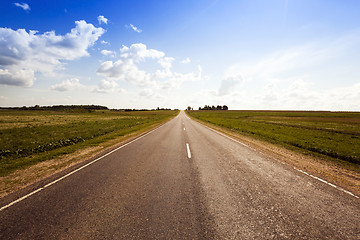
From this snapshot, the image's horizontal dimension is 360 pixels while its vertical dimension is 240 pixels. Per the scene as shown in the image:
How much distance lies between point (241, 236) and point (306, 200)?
8.67ft

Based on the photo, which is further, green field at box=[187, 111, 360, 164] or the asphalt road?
green field at box=[187, 111, 360, 164]

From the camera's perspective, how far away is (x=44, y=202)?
3.88 m

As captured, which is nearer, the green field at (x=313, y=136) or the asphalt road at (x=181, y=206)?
the asphalt road at (x=181, y=206)

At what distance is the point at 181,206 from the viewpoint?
12.2 feet

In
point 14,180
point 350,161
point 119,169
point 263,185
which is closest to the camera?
point 263,185

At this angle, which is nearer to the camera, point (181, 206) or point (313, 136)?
point (181, 206)

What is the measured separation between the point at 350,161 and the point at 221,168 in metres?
8.03

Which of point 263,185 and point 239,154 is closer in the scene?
point 263,185

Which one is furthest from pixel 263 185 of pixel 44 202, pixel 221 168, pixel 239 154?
pixel 44 202

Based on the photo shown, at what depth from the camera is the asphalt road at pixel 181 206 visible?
115 inches

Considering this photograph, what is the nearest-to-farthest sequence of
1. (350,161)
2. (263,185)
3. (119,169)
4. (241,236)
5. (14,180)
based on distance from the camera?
(241,236)
(263,185)
(14,180)
(119,169)
(350,161)

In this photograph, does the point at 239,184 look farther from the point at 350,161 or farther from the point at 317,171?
the point at 350,161

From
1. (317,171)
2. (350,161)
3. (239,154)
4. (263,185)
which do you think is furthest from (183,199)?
(350,161)

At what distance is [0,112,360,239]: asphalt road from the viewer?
292 centimetres
